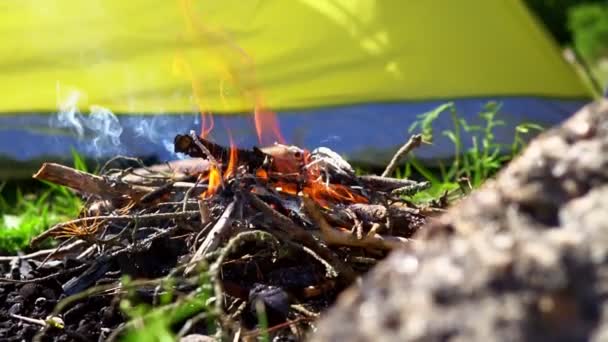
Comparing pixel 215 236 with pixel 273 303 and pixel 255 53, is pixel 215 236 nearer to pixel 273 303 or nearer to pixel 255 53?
pixel 273 303

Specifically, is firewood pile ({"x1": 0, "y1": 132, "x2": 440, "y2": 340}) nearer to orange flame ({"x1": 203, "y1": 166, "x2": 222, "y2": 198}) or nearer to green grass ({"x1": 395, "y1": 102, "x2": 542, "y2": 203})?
orange flame ({"x1": 203, "y1": 166, "x2": 222, "y2": 198})

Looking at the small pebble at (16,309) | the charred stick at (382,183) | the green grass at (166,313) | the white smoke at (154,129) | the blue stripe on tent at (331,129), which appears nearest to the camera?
the green grass at (166,313)

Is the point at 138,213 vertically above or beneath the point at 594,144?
beneath

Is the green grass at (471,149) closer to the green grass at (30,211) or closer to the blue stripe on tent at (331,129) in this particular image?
the blue stripe on tent at (331,129)

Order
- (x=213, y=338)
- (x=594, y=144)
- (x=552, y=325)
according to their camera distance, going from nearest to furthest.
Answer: (x=552, y=325), (x=594, y=144), (x=213, y=338)

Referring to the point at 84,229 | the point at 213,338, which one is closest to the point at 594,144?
the point at 213,338

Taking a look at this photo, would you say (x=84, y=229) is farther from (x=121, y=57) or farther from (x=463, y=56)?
(x=463, y=56)

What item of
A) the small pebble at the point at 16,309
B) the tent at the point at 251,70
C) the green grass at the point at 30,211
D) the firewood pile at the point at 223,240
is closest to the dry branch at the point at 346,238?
the firewood pile at the point at 223,240
